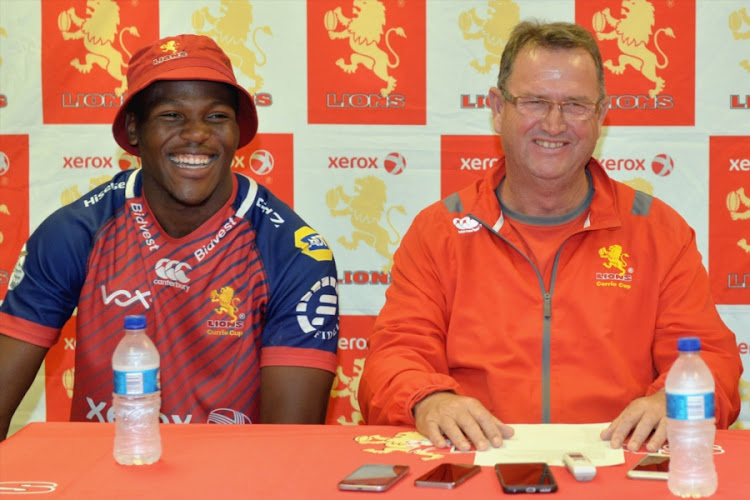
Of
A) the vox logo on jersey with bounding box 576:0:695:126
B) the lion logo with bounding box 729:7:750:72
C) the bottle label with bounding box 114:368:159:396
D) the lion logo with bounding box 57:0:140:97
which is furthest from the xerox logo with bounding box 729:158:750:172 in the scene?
the bottle label with bounding box 114:368:159:396

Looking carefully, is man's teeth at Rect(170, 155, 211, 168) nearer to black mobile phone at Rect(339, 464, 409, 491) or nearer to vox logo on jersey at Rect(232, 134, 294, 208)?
vox logo on jersey at Rect(232, 134, 294, 208)

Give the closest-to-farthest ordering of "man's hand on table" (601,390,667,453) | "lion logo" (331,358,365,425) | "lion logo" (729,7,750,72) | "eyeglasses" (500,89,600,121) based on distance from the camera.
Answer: "man's hand on table" (601,390,667,453)
"eyeglasses" (500,89,600,121)
"lion logo" (729,7,750,72)
"lion logo" (331,358,365,425)

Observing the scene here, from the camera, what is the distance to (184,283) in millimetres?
2172

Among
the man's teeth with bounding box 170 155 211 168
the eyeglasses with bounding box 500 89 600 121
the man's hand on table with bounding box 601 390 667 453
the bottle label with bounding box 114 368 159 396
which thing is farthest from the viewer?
the man's teeth with bounding box 170 155 211 168

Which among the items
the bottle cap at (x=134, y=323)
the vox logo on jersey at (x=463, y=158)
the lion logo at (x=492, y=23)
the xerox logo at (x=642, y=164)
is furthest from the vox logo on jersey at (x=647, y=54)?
the bottle cap at (x=134, y=323)

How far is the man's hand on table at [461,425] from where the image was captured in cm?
153

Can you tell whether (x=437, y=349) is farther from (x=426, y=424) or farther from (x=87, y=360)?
(x=87, y=360)

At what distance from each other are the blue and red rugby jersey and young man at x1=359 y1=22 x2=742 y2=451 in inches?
9.7

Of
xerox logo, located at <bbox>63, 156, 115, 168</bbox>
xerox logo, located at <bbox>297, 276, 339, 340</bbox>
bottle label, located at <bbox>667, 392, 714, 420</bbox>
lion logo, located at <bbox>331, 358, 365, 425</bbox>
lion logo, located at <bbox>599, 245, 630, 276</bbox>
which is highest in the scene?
xerox logo, located at <bbox>63, 156, 115, 168</bbox>

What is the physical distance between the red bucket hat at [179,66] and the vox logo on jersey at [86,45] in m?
0.58

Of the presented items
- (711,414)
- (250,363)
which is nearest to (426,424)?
(711,414)

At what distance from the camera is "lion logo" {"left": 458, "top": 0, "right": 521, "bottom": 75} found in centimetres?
276

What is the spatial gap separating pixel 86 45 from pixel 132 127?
2.18 feet

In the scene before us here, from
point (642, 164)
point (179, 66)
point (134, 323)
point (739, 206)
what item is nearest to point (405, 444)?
point (134, 323)
